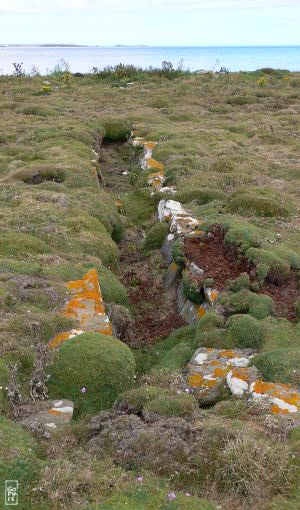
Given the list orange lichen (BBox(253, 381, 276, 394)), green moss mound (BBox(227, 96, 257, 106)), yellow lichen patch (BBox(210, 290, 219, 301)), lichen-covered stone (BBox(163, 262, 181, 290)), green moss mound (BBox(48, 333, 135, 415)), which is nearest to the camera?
orange lichen (BBox(253, 381, 276, 394))

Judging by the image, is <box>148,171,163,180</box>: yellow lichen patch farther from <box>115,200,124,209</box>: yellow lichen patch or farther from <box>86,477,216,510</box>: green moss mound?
<box>86,477,216,510</box>: green moss mound

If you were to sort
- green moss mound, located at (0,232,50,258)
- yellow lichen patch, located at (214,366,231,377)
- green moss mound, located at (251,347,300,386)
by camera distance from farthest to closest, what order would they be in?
green moss mound, located at (0,232,50,258), yellow lichen patch, located at (214,366,231,377), green moss mound, located at (251,347,300,386)

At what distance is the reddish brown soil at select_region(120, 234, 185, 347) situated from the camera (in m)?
13.6

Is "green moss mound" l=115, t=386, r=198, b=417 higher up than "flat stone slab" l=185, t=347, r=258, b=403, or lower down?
higher up

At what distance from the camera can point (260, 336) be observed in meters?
11.3

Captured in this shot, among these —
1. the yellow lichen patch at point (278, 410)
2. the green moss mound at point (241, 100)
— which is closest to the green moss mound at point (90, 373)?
the yellow lichen patch at point (278, 410)

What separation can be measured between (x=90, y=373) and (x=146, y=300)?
5900mm

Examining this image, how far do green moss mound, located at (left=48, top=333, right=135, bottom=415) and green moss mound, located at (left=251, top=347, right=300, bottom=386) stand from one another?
2.56m

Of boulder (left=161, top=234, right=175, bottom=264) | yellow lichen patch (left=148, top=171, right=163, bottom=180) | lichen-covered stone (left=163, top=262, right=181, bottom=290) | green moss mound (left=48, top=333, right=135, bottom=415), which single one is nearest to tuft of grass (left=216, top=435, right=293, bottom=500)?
green moss mound (left=48, top=333, right=135, bottom=415)

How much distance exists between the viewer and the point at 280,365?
9852 mm

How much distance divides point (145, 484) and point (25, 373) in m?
3.62

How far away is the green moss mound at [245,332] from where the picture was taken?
11242 mm

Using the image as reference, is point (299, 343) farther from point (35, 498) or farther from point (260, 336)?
point (35, 498)

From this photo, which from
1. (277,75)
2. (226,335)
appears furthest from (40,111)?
(277,75)
